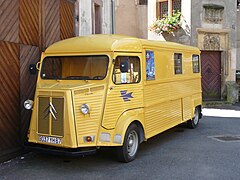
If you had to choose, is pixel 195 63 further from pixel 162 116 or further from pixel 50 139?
pixel 50 139

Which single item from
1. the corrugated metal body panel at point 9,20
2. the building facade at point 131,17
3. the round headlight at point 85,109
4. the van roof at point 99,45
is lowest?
the round headlight at point 85,109

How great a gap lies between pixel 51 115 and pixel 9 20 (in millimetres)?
2307

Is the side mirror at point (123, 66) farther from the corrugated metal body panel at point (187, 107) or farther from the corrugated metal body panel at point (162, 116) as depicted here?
the corrugated metal body panel at point (187, 107)

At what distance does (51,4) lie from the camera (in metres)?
8.58

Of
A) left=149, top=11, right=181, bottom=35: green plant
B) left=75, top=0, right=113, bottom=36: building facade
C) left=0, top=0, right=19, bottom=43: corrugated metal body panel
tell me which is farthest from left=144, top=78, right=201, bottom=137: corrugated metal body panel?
left=149, top=11, right=181, bottom=35: green plant

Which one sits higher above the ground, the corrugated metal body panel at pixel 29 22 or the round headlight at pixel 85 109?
the corrugated metal body panel at pixel 29 22

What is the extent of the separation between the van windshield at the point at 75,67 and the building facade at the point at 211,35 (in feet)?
37.2

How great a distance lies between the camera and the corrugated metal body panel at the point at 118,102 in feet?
20.9

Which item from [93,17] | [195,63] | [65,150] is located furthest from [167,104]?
[93,17]

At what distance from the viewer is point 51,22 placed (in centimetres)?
858

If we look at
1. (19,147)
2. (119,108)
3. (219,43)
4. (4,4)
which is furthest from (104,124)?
(219,43)

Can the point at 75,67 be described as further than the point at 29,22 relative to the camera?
No

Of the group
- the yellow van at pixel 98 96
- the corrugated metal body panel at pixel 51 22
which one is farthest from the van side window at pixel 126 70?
the corrugated metal body panel at pixel 51 22

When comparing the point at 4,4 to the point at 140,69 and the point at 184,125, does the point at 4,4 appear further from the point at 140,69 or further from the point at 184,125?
the point at 184,125
